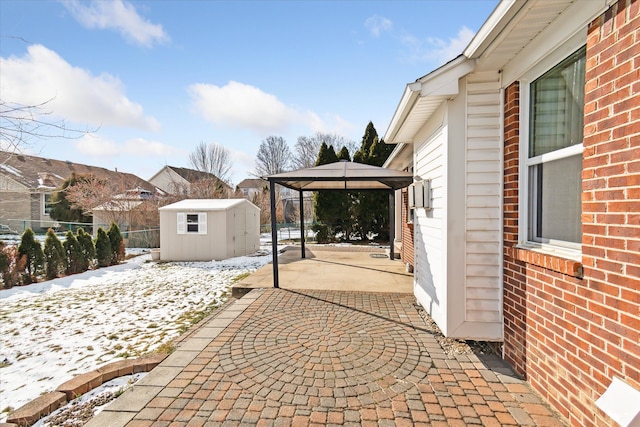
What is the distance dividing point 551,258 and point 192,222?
11.2m

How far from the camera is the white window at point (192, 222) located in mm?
11242

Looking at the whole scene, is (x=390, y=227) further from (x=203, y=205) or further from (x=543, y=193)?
(x=203, y=205)

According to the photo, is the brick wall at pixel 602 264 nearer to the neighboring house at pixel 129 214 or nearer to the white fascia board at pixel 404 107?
the white fascia board at pixel 404 107

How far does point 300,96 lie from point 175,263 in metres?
7.71

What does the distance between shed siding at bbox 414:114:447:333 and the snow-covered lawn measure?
142 inches

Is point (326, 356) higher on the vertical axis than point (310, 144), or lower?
lower

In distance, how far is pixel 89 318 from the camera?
206 inches

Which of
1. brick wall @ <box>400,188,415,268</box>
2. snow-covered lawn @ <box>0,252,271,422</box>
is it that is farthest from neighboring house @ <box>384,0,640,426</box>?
snow-covered lawn @ <box>0,252,271,422</box>

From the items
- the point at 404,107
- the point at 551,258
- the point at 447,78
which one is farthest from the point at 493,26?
the point at 551,258

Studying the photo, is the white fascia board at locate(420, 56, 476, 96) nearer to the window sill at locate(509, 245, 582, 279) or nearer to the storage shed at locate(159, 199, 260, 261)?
the window sill at locate(509, 245, 582, 279)

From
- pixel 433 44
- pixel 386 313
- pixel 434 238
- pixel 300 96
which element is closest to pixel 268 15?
pixel 433 44

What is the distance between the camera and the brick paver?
225 centimetres

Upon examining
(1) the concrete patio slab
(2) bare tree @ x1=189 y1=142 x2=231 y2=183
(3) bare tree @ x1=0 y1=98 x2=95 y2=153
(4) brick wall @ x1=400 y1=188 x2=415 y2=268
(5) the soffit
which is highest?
(2) bare tree @ x1=189 y1=142 x2=231 y2=183

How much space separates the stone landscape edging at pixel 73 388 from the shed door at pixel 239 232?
8465mm
